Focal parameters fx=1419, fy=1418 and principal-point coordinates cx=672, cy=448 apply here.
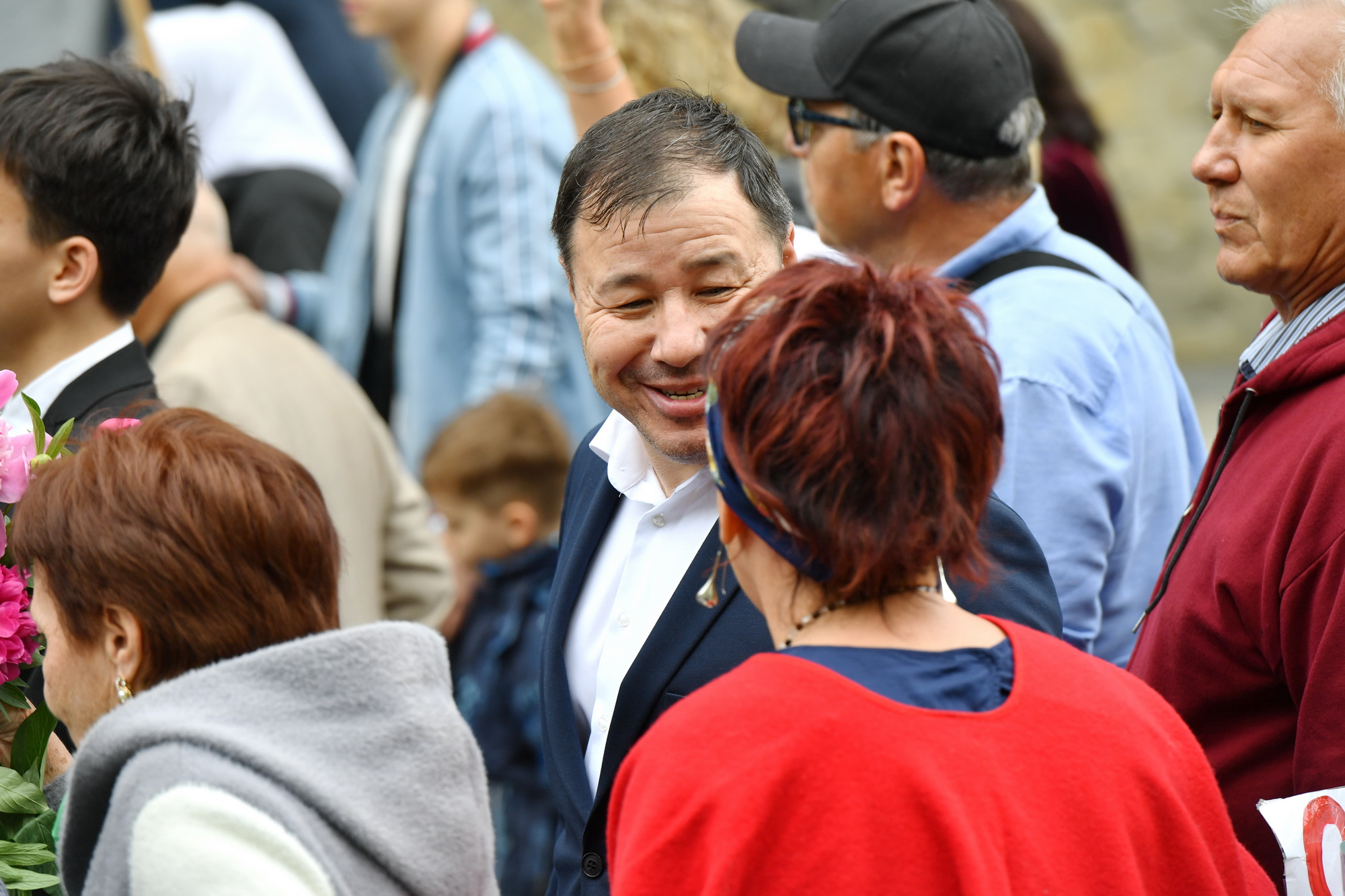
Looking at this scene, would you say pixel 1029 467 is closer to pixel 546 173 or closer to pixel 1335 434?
pixel 1335 434

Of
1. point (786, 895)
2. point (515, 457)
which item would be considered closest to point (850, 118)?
point (515, 457)

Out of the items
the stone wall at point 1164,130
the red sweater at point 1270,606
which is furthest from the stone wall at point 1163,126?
the red sweater at point 1270,606

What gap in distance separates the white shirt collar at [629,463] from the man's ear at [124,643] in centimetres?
77

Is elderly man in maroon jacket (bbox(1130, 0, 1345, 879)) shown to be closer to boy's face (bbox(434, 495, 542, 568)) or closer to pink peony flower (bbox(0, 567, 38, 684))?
pink peony flower (bbox(0, 567, 38, 684))

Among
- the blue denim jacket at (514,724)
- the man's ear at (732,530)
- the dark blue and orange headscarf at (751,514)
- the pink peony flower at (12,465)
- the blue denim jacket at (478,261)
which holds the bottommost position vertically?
the blue denim jacket at (514,724)

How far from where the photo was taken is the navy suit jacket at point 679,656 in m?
1.96

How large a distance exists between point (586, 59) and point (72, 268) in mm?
1487

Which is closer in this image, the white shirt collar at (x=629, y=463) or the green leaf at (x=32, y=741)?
the green leaf at (x=32, y=741)

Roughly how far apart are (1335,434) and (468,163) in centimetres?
371

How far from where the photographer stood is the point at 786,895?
139 cm

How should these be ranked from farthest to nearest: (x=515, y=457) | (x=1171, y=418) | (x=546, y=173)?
(x=546, y=173) → (x=515, y=457) → (x=1171, y=418)

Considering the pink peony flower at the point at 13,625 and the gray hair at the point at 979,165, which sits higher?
the gray hair at the point at 979,165

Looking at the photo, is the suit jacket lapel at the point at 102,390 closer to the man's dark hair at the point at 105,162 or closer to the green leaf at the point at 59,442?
the man's dark hair at the point at 105,162

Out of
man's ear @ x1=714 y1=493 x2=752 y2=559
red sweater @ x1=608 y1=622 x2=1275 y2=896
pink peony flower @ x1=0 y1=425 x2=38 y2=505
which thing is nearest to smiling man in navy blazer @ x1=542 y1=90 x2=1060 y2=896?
man's ear @ x1=714 y1=493 x2=752 y2=559
